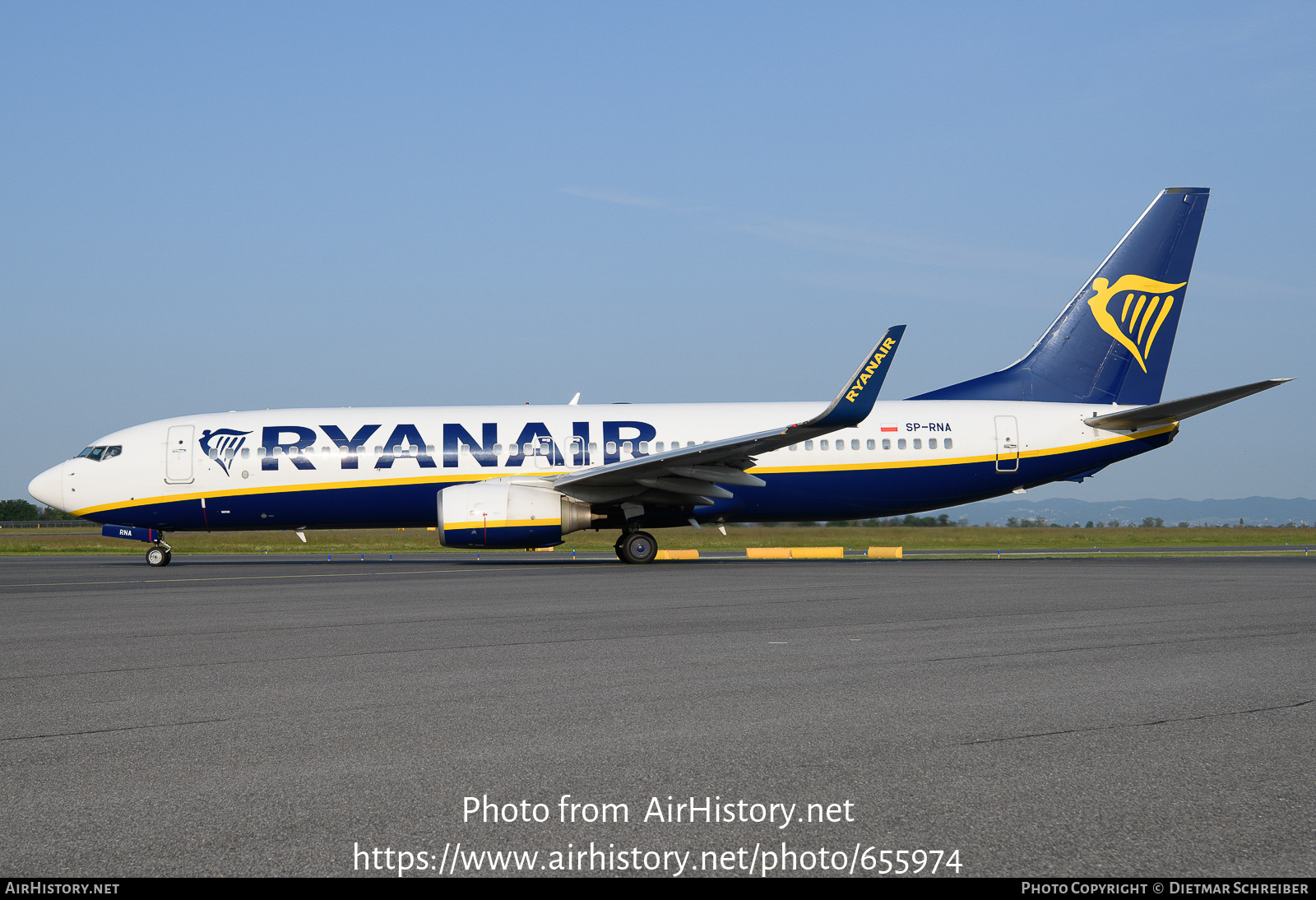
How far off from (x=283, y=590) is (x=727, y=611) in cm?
779

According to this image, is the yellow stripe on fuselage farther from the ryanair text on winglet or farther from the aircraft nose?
the ryanair text on winglet

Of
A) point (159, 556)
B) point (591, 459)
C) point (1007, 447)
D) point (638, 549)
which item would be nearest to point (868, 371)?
point (1007, 447)

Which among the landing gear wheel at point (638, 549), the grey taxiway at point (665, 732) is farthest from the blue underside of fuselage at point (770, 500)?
the grey taxiway at point (665, 732)

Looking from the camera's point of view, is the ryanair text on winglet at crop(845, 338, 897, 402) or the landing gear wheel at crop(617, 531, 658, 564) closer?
the ryanair text on winglet at crop(845, 338, 897, 402)

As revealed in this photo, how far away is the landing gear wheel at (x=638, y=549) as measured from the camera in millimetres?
23172

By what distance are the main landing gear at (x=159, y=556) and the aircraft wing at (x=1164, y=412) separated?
22.0 metres

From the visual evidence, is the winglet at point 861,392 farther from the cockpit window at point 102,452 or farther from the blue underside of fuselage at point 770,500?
the cockpit window at point 102,452

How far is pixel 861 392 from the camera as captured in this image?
20.4 m

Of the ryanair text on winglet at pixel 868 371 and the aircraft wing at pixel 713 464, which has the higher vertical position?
the ryanair text on winglet at pixel 868 371

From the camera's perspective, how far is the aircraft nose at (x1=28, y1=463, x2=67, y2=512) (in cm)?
2500

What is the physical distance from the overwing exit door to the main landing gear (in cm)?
1971

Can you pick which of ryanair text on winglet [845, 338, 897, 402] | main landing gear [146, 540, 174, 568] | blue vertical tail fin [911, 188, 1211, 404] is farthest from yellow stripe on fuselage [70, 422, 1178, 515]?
ryanair text on winglet [845, 338, 897, 402]

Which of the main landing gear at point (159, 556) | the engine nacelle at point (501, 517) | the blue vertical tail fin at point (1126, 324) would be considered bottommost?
the main landing gear at point (159, 556)
